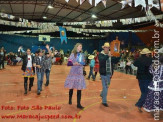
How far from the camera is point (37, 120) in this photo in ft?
12.0

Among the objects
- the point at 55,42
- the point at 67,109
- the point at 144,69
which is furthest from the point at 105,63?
the point at 55,42

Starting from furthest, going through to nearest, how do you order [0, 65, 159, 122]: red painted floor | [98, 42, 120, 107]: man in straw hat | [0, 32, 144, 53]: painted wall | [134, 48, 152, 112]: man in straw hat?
[0, 32, 144, 53]: painted wall
[98, 42, 120, 107]: man in straw hat
[134, 48, 152, 112]: man in straw hat
[0, 65, 159, 122]: red painted floor

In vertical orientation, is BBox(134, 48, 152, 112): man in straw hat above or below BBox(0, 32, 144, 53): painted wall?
below

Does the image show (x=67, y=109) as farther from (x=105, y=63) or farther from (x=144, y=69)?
(x=144, y=69)

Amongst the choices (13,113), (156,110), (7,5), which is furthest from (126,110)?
(7,5)

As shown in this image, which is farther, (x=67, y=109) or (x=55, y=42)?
(x=55, y=42)

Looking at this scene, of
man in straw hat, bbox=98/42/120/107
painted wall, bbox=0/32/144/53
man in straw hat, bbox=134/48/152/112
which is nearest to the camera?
man in straw hat, bbox=134/48/152/112

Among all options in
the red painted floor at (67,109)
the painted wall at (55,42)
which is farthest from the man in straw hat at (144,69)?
the painted wall at (55,42)

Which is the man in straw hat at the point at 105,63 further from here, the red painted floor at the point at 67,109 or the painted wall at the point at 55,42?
the painted wall at the point at 55,42

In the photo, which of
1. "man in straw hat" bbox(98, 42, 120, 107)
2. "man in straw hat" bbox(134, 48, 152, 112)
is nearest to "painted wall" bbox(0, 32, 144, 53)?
"man in straw hat" bbox(98, 42, 120, 107)

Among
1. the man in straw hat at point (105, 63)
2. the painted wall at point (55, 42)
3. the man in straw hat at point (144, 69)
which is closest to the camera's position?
the man in straw hat at point (144, 69)

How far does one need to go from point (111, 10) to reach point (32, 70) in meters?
11.6

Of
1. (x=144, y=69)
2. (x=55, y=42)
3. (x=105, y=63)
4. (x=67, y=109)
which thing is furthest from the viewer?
(x=55, y=42)

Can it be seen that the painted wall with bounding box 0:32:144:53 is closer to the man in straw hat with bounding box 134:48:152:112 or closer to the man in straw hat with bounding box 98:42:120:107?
the man in straw hat with bounding box 98:42:120:107
